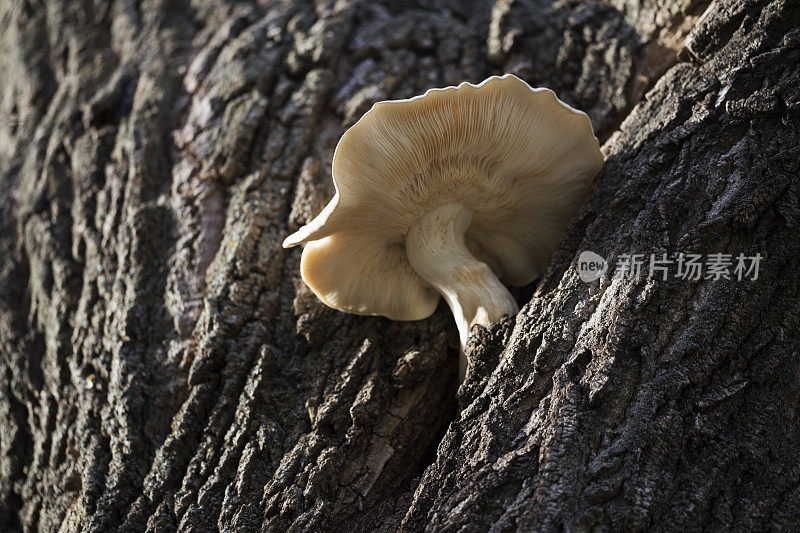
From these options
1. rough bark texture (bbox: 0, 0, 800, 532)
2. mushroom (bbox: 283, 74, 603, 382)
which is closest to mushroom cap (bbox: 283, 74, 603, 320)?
mushroom (bbox: 283, 74, 603, 382)

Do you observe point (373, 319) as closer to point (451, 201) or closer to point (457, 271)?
point (457, 271)

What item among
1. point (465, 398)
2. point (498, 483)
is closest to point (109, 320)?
point (465, 398)

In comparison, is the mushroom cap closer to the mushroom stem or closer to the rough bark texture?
the mushroom stem

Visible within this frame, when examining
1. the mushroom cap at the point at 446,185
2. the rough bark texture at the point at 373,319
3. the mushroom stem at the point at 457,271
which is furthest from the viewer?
→ the mushroom stem at the point at 457,271

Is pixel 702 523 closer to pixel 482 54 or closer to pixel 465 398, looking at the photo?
pixel 465 398

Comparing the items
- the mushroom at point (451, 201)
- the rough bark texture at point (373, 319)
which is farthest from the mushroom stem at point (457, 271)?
the rough bark texture at point (373, 319)

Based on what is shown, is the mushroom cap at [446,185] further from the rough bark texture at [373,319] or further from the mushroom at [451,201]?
the rough bark texture at [373,319]

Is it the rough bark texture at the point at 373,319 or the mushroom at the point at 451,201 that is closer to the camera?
the rough bark texture at the point at 373,319
